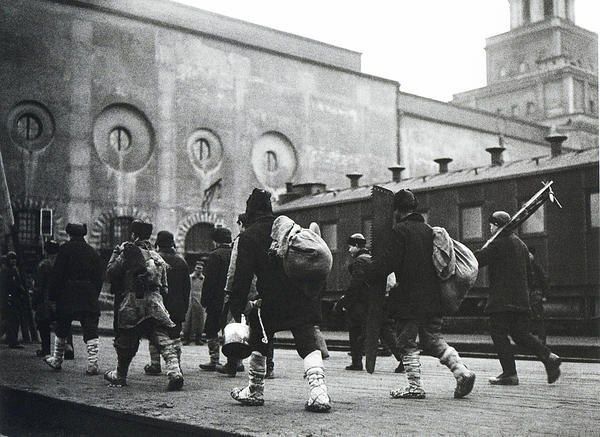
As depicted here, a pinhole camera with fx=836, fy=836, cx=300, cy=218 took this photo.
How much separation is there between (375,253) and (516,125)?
42.6m

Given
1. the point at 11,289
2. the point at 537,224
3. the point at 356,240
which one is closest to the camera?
the point at 356,240

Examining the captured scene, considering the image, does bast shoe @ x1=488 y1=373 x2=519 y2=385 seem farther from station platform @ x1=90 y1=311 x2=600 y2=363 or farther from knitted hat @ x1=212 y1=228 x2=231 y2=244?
station platform @ x1=90 y1=311 x2=600 y2=363

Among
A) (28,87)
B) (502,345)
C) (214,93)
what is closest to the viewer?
(502,345)

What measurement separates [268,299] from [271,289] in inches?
3.3

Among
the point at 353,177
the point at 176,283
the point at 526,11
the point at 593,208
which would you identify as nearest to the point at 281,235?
the point at 176,283

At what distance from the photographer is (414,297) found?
23.8ft

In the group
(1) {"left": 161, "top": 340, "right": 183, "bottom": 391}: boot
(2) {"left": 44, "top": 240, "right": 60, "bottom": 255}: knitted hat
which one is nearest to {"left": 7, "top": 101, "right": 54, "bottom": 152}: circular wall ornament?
(2) {"left": 44, "top": 240, "right": 60, "bottom": 255}: knitted hat

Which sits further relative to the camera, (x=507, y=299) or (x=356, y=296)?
(x=356, y=296)

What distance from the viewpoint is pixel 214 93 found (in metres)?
35.2

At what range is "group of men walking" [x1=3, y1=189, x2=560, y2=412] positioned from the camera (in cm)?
668

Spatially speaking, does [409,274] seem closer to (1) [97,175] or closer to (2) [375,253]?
(2) [375,253]

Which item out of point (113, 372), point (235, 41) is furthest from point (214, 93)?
point (113, 372)

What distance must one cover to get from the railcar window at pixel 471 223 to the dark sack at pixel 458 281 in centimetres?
1344

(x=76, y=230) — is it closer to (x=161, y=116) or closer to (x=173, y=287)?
(x=173, y=287)
